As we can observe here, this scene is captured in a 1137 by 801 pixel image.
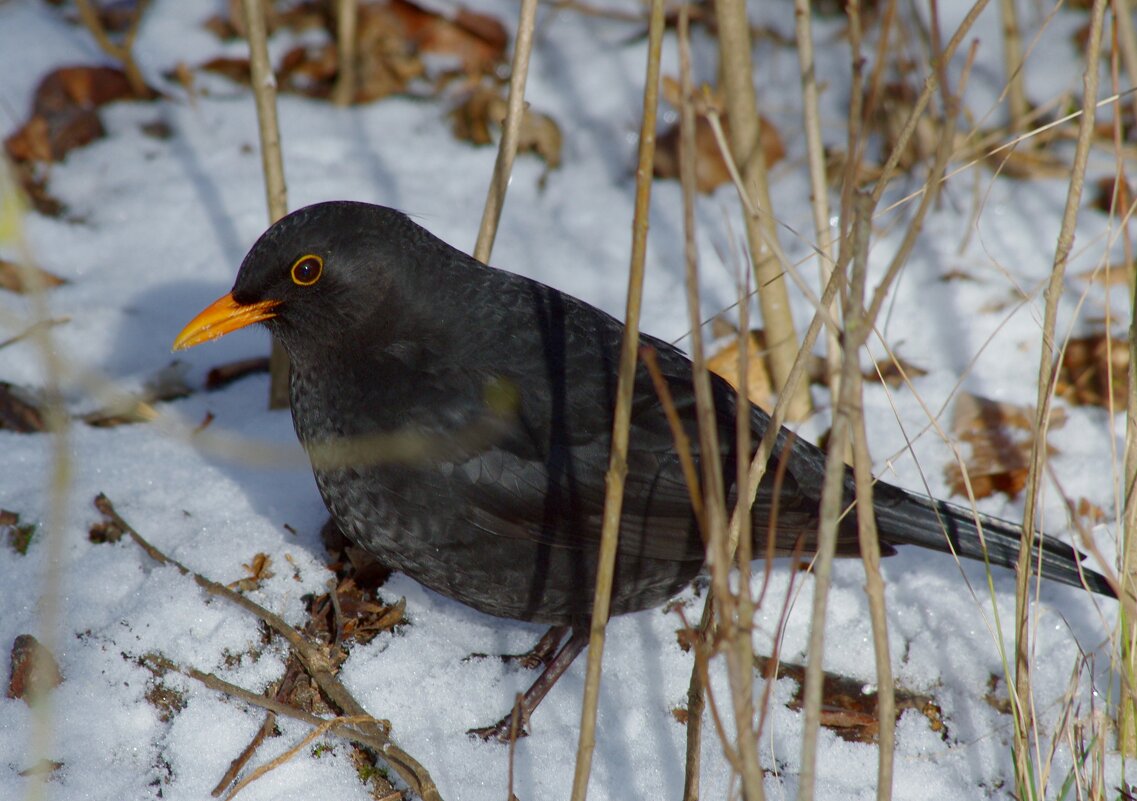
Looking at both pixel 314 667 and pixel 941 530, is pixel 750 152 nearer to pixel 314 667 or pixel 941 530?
pixel 941 530

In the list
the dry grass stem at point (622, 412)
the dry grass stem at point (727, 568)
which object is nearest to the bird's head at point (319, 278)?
the dry grass stem at point (622, 412)

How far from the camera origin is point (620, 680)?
10.2 feet

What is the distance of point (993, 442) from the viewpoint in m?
3.83

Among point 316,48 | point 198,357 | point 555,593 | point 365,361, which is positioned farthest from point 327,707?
point 316,48

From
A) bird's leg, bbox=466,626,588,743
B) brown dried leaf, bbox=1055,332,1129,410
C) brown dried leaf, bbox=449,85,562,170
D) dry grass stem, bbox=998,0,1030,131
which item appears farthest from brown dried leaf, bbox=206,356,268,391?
dry grass stem, bbox=998,0,1030,131

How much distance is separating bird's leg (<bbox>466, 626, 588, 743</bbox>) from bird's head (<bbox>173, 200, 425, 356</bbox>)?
100 centimetres

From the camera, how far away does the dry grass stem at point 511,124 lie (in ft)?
10.0

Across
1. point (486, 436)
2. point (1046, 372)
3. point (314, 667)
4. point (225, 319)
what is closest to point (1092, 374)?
point (1046, 372)

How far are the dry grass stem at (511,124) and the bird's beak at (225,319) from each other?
69cm

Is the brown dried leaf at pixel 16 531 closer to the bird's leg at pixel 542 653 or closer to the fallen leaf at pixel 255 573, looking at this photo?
the fallen leaf at pixel 255 573

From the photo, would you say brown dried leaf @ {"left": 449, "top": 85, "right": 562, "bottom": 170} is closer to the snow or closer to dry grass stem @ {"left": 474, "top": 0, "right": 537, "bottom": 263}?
the snow

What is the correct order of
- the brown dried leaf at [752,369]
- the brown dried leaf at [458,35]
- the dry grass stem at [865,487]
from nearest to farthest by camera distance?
1. the dry grass stem at [865,487]
2. the brown dried leaf at [752,369]
3. the brown dried leaf at [458,35]

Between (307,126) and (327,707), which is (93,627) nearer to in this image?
(327,707)

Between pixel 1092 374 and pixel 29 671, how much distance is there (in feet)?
11.3
